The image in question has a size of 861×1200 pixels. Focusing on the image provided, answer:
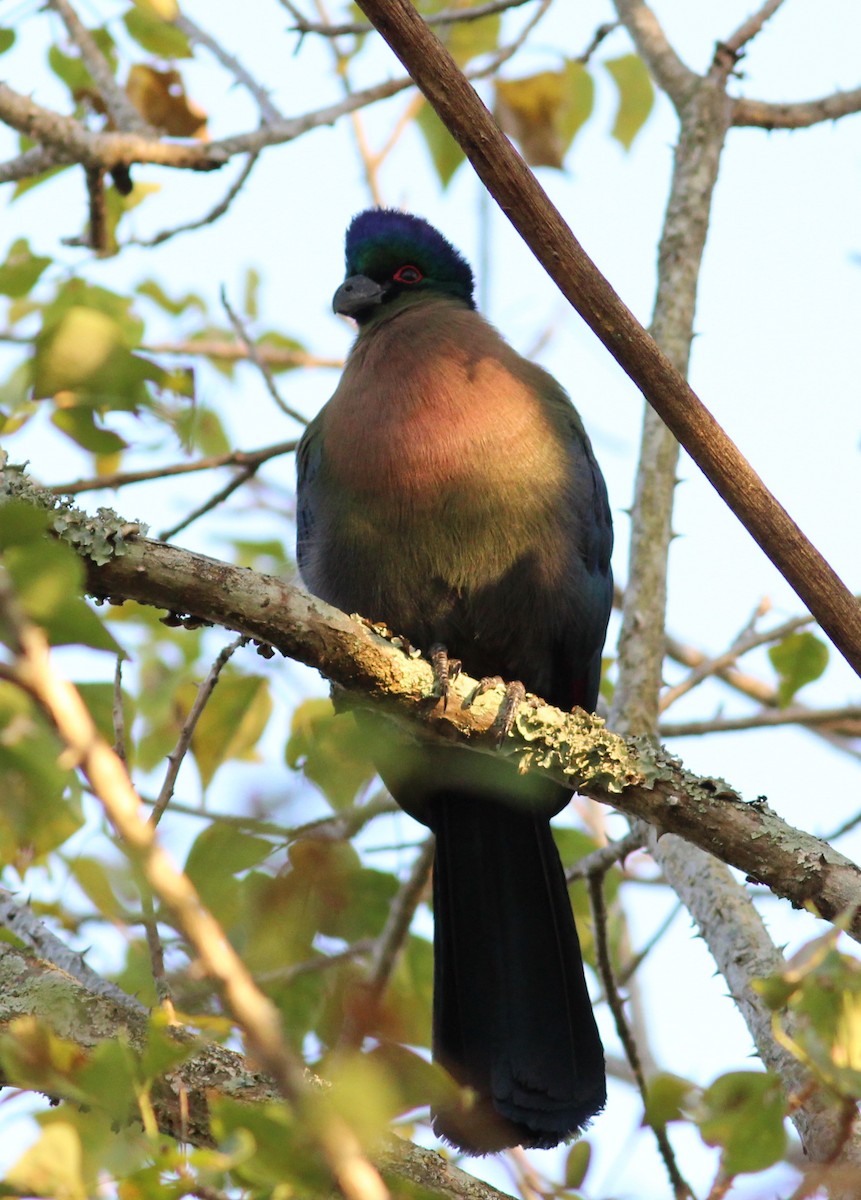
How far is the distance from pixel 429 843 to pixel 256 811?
6.60 feet

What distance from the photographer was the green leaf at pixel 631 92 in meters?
4.89

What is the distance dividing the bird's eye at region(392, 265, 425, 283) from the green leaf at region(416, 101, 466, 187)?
0.51 m

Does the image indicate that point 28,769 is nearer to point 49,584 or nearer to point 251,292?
point 49,584

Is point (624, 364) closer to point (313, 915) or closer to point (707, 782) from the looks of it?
point (707, 782)

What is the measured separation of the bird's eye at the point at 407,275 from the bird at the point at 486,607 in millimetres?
577

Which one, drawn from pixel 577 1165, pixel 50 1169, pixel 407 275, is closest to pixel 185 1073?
pixel 577 1165

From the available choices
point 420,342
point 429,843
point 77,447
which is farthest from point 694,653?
point 77,447

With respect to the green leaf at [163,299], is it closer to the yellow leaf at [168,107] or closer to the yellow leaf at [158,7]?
the yellow leaf at [168,107]

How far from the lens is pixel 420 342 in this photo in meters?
4.23

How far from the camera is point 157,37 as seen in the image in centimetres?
432

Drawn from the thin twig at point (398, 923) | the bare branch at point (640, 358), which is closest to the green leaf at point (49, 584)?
the bare branch at point (640, 358)

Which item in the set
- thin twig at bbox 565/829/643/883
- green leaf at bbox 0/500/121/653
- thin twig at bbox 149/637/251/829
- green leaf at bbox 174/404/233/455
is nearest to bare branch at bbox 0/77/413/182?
green leaf at bbox 174/404/233/455

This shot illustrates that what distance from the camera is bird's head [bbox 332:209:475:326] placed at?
4.73 meters

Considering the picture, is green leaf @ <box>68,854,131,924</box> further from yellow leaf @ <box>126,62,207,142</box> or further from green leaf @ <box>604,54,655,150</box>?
green leaf @ <box>604,54,655,150</box>
